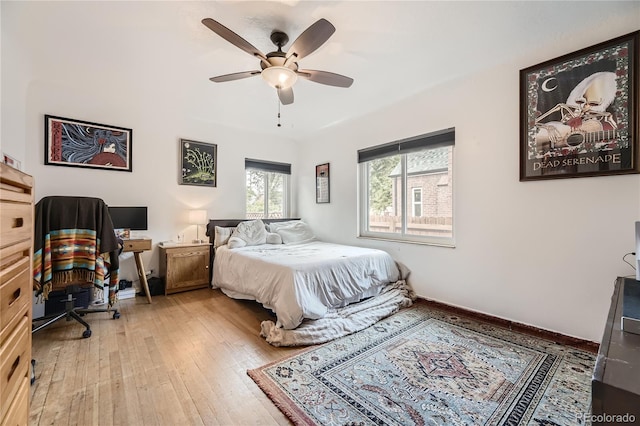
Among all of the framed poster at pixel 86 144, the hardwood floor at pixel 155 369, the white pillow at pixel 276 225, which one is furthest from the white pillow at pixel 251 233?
the framed poster at pixel 86 144

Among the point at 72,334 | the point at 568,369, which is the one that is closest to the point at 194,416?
the point at 72,334

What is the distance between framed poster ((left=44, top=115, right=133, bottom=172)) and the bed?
1512mm

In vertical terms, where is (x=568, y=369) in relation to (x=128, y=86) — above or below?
below

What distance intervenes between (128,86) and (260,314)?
2928mm

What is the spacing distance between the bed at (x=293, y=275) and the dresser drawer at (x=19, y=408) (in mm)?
1584

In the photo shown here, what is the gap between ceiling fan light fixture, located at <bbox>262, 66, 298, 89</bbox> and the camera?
6.88 ft

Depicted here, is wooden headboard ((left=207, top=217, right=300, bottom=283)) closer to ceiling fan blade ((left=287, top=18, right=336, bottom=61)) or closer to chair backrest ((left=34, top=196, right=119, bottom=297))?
chair backrest ((left=34, top=196, right=119, bottom=297))

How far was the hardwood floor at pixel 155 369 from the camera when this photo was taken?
4.83 ft

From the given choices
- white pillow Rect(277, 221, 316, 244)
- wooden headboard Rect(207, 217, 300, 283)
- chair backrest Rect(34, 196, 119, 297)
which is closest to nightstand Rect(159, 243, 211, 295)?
wooden headboard Rect(207, 217, 300, 283)

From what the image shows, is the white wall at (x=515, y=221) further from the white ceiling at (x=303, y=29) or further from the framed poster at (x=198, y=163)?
the framed poster at (x=198, y=163)

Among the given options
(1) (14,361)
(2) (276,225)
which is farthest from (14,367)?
(2) (276,225)

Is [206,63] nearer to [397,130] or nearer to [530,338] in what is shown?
[397,130]

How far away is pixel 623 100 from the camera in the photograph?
1992 mm

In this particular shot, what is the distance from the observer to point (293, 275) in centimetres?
246
